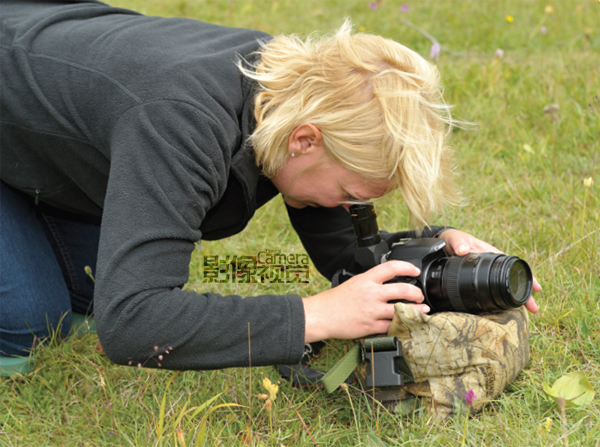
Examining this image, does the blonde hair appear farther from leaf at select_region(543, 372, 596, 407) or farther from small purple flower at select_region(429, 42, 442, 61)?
small purple flower at select_region(429, 42, 442, 61)

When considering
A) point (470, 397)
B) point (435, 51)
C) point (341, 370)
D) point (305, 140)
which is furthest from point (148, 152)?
point (435, 51)

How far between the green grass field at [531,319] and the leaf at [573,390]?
1.2 inches

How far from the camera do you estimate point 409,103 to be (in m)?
1.51

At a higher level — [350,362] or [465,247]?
[465,247]

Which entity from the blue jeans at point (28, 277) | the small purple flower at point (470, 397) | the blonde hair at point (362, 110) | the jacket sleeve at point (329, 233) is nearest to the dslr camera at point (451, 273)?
the blonde hair at point (362, 110)

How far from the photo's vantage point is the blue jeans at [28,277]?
78.7 inches

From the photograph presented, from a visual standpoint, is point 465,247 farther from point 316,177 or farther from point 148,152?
point 148,152

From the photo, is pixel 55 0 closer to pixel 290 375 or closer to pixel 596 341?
pixel 290 375

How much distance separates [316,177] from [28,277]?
3.62 feet

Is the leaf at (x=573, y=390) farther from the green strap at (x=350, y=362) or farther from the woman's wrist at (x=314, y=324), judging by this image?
the woman's wrist at (x=314, y=324)

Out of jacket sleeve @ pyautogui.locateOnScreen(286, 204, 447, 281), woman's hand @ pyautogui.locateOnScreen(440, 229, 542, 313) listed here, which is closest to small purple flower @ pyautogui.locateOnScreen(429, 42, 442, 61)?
Answer: jacket sleeve @ pyautogui.locateOnScreen(286, 204, 447, 281)

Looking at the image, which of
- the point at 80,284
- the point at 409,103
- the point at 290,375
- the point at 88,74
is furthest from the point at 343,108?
the point at 80,284

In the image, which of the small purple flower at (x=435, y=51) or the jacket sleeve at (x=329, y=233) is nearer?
the jacket sleeve at (x=329, y=233)

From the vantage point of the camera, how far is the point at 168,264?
1377 mm
